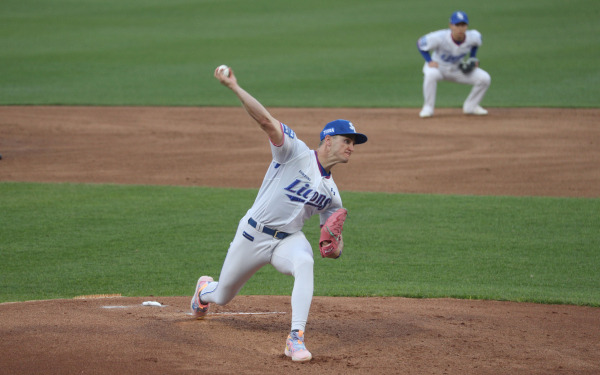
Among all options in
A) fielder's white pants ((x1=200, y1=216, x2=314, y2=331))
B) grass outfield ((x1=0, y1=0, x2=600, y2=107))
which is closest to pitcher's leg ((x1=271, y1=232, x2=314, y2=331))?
fielder's white pants ((x1=200, y1=216, x2=314, y2=331))

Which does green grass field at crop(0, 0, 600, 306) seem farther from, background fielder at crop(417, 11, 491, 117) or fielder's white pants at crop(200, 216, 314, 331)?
fielder's white pants at crop(200, 216, 314, 331)

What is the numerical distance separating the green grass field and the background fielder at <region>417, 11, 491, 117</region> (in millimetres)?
1580

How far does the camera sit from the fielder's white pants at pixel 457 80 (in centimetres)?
1630

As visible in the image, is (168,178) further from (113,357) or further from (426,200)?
(113,357)

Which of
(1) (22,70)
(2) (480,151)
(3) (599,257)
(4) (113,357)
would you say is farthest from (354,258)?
(1) (22,70)

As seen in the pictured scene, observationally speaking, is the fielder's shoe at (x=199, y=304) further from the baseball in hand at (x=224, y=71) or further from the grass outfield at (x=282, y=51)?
the grass outfield at (x=282, y=51)

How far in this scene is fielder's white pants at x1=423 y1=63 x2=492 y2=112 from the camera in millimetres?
16297

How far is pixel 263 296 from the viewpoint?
23.7ft

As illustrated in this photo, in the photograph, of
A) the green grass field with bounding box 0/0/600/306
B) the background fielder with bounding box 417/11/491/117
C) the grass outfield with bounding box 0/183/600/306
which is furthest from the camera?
the background fielder with bounding box 417/11/491/117

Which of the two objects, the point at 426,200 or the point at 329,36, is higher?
the point at 329,36

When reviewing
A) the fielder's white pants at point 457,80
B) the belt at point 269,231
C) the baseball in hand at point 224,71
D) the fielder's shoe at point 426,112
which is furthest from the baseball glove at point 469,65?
the baseball in hand at point 224,71

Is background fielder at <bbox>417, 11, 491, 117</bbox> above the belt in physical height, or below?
above

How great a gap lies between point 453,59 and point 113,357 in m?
12.8

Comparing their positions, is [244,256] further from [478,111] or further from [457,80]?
[457,80]
